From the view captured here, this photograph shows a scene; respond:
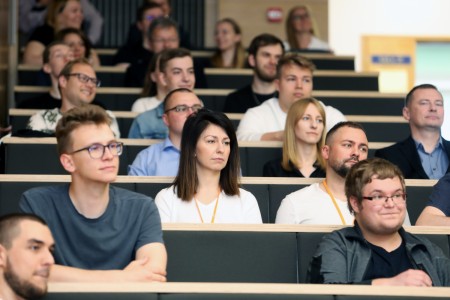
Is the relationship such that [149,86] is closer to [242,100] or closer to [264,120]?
[242,100]

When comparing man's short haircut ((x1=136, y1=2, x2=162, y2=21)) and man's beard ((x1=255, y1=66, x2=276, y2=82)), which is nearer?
man's beard ((x1=255, y1=66, x2=276, y2=82))

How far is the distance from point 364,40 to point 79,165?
23.0 feet

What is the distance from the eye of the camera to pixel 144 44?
747 centimetres

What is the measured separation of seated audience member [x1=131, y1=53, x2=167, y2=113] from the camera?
6051mm

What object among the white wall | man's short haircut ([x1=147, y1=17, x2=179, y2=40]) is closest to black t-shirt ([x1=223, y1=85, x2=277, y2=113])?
man's short haircut ([x1=147, y1=17, x2=179, y2=40])

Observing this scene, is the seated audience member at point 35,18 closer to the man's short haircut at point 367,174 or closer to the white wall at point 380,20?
the white wall at point 380,20

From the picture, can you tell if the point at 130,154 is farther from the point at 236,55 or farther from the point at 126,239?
the point at 236,55

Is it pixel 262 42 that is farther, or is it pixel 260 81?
pixel 262 42

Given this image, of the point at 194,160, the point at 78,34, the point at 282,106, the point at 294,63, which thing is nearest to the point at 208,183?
the point at 194,160

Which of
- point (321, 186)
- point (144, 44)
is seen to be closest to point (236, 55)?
point (144, 44)

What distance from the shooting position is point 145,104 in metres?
6.07

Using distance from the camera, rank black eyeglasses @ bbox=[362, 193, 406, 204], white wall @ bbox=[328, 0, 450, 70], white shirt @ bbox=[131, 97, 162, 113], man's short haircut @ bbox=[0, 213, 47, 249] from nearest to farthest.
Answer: man's short haircut @ bbox=[0, 213, 47, 249]
black eyeglasses @ bbox=[362, 193, 406, 204]
white shirt @ bbox=[131, 97, 162, 113]
white wall @ bbox=[328, 0, 450, 70]

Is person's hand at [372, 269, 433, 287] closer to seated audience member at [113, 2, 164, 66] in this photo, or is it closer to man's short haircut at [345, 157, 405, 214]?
man's short haircut at [345, 157, 405, 214]

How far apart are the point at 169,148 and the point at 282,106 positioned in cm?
101
